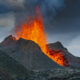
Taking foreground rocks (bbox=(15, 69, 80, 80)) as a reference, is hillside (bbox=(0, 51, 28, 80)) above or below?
above

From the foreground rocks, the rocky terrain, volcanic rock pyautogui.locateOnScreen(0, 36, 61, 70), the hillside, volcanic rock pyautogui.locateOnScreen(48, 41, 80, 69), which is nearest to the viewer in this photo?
the foreground rocks

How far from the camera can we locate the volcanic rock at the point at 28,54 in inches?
Answer: 4715

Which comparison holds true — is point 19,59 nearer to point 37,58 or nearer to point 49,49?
point 37,58

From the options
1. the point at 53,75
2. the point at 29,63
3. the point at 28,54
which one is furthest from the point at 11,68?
the point at 28,54

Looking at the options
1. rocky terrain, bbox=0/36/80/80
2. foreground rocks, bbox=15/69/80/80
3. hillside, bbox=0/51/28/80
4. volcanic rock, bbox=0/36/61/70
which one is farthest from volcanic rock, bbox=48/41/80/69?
hillside, bbox=0/51/28/80

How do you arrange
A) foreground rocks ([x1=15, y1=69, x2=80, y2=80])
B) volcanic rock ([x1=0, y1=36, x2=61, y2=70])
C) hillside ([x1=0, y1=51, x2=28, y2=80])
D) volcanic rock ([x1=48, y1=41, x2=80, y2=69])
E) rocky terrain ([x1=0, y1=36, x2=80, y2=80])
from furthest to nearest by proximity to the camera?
1. volcanic rock ([x1=48, y1=41, x2=80, y2=69])
2. volcanic rock ([x1=0, y1=36, x2=61, y2=70])
3. rocky terrain ([x1=0, y1=36, x2=80, y2=80])
4. hillside ([x1=0, y1=51, x2=28, y2=80])
5. foreground rocks ([x1=15, y1=69, x2=80, y2=80])

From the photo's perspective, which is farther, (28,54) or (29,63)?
(28,54)

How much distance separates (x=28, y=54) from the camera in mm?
127750

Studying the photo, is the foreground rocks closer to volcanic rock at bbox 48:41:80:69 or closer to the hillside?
the hillside

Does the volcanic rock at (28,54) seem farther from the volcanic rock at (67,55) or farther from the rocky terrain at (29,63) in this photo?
the volcanic rock at (67,55)

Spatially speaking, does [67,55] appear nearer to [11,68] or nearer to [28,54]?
[28,54]

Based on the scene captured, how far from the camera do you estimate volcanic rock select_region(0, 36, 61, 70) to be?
120 metres

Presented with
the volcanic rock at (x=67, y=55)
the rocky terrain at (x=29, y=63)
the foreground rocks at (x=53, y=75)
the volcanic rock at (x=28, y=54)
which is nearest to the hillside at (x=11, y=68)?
the rocky terrain at (x=29, y=63)

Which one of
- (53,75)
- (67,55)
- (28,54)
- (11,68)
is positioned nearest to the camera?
(53,75)
